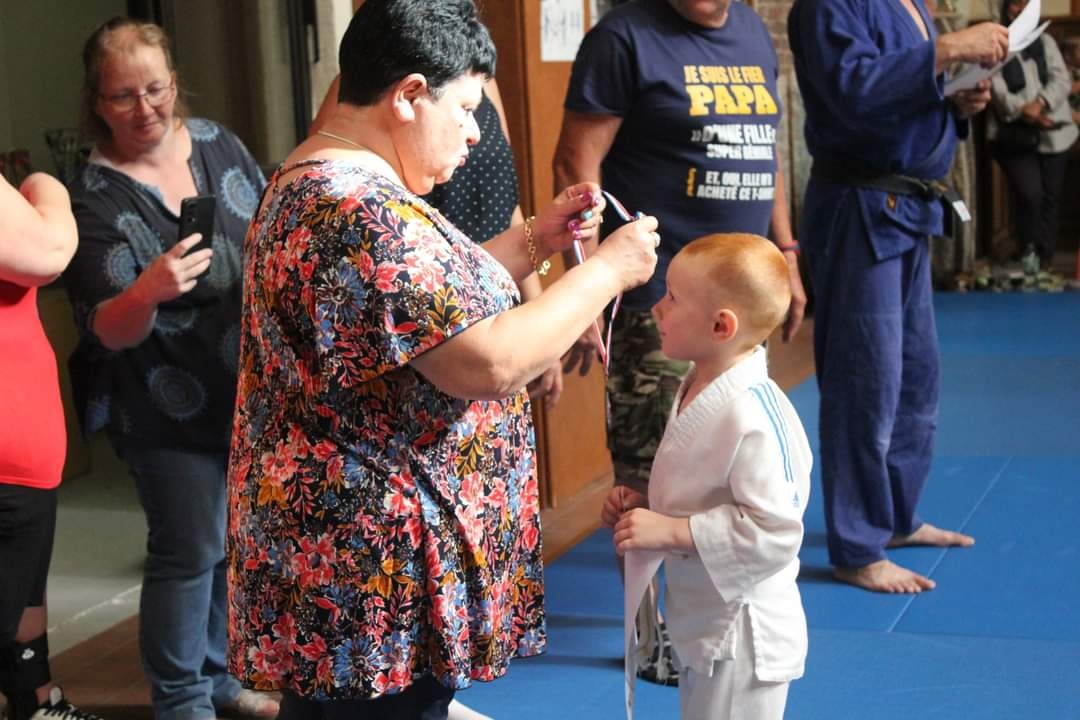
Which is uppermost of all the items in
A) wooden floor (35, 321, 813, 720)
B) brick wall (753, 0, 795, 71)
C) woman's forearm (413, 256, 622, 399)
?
brick wall (753, 0, 795, 71)

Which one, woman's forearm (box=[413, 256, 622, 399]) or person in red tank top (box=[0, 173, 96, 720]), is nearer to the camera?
woman's forearm (box=[413, 256, 622, 399])

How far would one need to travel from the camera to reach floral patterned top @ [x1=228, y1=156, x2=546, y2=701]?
1.85 metres

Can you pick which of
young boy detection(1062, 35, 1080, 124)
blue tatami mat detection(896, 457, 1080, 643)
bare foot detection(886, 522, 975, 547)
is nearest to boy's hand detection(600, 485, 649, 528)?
blue tatami mat detection(896, 457, 1080, 643)

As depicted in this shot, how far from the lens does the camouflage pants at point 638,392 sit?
351cm

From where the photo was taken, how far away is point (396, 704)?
2070 millimetres

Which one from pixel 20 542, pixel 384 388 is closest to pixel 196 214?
pixel 20 542

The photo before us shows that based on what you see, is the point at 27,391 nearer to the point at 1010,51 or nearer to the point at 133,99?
the point at 133,99

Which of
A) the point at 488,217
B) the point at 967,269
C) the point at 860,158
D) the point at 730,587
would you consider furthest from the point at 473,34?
the point at 967,269

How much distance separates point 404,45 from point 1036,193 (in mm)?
8629

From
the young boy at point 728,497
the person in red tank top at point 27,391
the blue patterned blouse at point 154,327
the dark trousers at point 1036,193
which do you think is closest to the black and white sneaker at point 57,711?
the person in red tank top at point 27,391

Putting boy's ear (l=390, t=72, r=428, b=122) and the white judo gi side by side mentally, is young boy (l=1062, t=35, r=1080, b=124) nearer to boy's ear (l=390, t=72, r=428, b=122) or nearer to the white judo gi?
the white judo gi

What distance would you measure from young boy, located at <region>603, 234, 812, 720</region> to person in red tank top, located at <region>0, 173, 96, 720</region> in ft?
3.69

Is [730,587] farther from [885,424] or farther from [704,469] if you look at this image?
[885,424]

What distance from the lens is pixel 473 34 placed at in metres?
2.04
